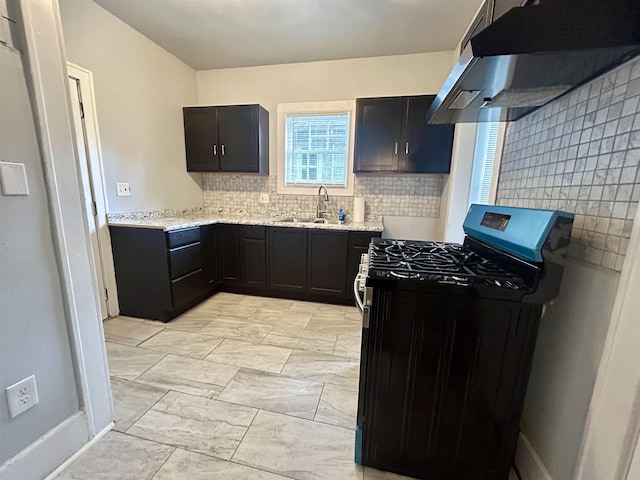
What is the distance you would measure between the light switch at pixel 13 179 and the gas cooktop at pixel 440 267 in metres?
1.35

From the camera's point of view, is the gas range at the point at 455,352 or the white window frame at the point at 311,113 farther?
the white window frame at the point at 311,113

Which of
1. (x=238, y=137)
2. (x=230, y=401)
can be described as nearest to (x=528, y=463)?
(x=230, y=401)

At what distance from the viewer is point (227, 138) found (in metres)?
3.23

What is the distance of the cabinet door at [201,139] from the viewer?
10.7 feet

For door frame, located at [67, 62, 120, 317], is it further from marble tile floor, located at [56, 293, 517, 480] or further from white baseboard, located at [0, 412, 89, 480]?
white baseboard, located at [0, 412, 89, 480]

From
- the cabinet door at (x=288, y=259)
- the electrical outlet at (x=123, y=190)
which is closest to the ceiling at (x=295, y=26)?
the electrical outlet at (x=123, y=190)

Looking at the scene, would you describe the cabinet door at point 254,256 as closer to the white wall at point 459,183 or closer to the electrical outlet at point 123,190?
the electrical outlet at point 123,190

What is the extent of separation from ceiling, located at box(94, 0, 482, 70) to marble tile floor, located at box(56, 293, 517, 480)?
105 inches

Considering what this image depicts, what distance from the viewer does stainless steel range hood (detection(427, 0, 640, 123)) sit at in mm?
736

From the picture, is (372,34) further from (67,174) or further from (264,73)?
(67,174)

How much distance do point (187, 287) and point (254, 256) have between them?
749 mm

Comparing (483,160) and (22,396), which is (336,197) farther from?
(22,396)

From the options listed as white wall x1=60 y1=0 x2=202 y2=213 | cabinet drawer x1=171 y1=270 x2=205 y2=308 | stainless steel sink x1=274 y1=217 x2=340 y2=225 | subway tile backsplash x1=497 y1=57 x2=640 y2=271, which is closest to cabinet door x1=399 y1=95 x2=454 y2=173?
stainless steel sink x1=274 y1=217 x2=340 y2=225

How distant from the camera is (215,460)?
1.27 m
